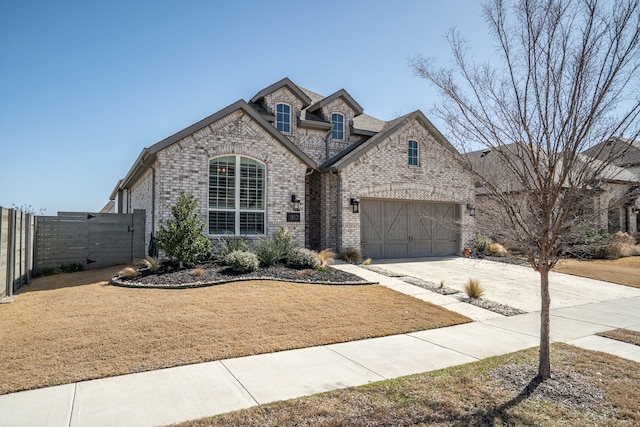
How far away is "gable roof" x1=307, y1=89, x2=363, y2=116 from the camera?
55.1 feet

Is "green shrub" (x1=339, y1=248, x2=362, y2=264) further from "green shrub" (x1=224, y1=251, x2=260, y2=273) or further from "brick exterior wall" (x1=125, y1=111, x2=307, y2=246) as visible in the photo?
"green shrub" (x1=224, y1=251, x2=260, y2=273)

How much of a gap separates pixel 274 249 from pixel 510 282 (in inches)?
286

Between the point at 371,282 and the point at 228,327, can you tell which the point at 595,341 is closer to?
the point at 371,282

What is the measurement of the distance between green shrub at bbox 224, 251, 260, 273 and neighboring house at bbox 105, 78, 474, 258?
271 centimetres

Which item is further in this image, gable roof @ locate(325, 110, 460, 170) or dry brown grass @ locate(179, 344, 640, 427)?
gable roof @ locate(325, 110, 460, 170)

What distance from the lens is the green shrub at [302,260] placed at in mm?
11172

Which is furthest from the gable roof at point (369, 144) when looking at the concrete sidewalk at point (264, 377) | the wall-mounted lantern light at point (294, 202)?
the concrete sidewalk at point (264, 377)

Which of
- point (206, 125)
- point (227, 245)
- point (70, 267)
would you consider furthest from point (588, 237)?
point (70, 267)

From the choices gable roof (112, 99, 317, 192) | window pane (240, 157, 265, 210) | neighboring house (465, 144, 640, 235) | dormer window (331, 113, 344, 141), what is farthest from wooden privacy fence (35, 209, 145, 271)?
neighboring house (465, 144, 640, 235)

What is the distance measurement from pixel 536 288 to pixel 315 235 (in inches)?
334

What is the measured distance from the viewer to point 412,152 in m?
16.5

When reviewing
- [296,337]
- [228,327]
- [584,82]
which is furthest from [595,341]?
[228,327]

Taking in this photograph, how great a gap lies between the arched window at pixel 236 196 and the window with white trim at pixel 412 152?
6834mm

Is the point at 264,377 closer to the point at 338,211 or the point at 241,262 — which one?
the point at 241,262
